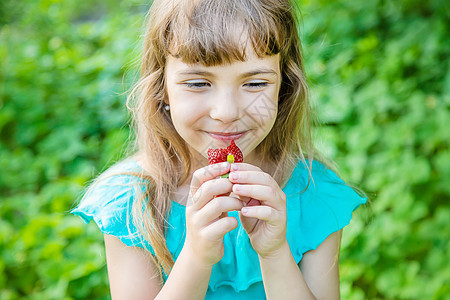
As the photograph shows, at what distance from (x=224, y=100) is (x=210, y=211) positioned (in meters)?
0.30

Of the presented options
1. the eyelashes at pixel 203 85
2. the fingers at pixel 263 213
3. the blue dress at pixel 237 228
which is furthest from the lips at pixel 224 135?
the blue dress at pixel 237 228

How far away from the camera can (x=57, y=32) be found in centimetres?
414

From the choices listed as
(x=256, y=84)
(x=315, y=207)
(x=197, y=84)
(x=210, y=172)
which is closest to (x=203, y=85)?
(x=197, y=84)

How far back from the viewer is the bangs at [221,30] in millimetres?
1432

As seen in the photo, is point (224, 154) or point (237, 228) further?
point (237, 228)

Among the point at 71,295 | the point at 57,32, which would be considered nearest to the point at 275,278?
the point at 71,295

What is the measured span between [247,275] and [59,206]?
5.10 feet

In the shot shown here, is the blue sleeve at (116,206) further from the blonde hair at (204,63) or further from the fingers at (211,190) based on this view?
the fingers at (211,190)

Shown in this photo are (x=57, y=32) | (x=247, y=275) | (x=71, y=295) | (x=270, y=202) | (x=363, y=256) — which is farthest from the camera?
(x=57, y=32)

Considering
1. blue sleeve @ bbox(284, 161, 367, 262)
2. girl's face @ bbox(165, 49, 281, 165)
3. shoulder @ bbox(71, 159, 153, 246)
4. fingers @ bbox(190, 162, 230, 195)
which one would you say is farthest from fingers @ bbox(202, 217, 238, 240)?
blue sleeve @ bbox(284, 161, 367, 262)

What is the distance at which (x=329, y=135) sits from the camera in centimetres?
290

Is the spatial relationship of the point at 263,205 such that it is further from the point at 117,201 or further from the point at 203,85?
the point at 117,201

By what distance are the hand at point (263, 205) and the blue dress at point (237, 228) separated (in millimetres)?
295

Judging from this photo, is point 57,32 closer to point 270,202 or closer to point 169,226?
point 169,226
